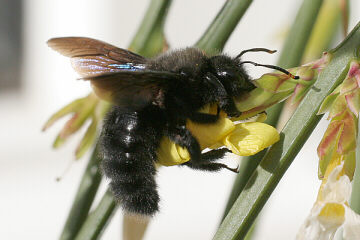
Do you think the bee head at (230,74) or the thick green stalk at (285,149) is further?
the bee head at (230,74)

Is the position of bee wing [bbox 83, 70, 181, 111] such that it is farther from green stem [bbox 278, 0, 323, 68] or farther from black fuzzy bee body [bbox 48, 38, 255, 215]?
green stem [bbox 278, 0, 323, 68]

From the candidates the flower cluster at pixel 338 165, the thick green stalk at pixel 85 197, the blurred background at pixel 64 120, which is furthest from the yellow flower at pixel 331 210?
the blurred background at pixel 64 120

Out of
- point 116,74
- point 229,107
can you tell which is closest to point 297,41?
point 229,107

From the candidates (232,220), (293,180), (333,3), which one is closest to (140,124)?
(232,220)

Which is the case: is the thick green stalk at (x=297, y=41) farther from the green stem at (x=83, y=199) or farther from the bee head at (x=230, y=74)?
the green stem at (x=83, y=199)

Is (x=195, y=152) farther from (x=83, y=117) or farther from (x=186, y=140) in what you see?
(x=83, y=117)

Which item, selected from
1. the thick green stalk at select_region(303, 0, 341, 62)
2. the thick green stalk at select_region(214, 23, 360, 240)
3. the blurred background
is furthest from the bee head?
Result: the blurred background
